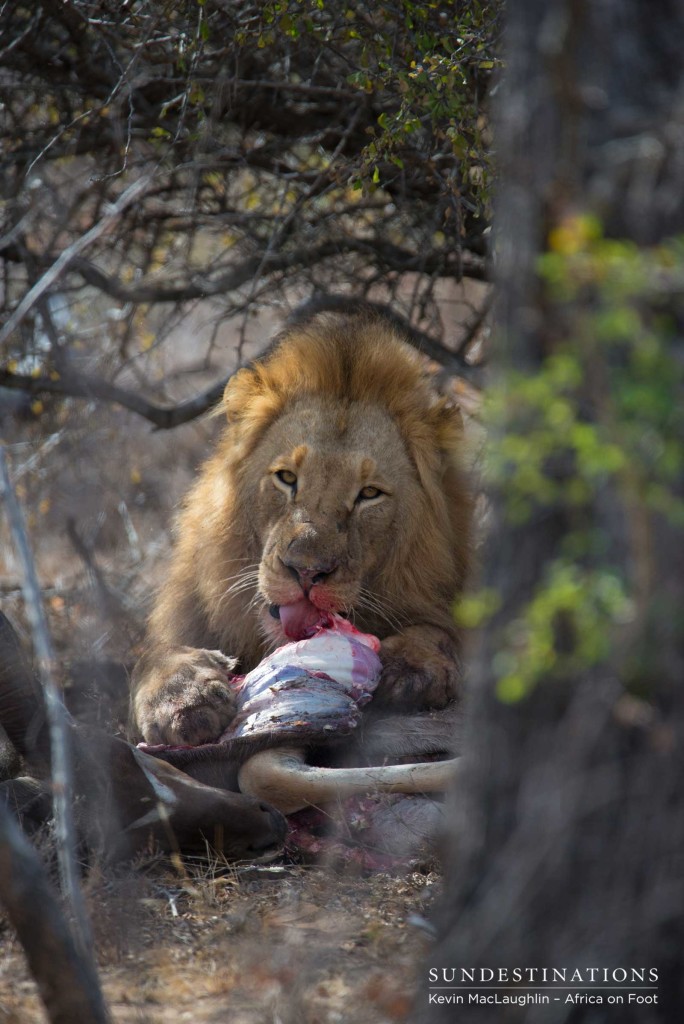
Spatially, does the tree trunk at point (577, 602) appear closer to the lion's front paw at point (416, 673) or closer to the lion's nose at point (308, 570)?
the lion's nose at point (308, 570)

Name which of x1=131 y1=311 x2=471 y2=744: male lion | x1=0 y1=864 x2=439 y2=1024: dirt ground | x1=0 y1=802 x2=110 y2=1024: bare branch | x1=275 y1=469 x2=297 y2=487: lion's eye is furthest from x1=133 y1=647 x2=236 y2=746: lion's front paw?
x1=0 y1=802 x2=110 y2=1024: bare branch

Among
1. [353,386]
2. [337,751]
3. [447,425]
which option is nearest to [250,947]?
[337,751]

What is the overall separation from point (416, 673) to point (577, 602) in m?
2.48

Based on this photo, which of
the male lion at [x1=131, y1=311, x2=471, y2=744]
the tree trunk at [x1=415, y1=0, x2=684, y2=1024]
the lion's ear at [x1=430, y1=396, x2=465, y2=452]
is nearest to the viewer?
the tree trunk at [x1=415, y1=0, x2=684, y2=1024]

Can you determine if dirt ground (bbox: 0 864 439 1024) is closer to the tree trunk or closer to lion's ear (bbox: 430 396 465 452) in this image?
the tree trunk

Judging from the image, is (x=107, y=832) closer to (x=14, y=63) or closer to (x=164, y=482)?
(x=14, y=63)

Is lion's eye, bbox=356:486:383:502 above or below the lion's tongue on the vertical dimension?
above

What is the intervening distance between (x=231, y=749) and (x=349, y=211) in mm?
3339

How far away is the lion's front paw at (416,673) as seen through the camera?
4.14 m

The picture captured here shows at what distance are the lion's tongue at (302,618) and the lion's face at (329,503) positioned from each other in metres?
0.04

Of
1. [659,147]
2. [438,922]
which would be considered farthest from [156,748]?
[659,147]

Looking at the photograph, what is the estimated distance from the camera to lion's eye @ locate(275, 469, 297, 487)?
4.33 metres

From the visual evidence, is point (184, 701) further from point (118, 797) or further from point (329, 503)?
point (329, 503)

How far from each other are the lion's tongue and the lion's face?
40mm
